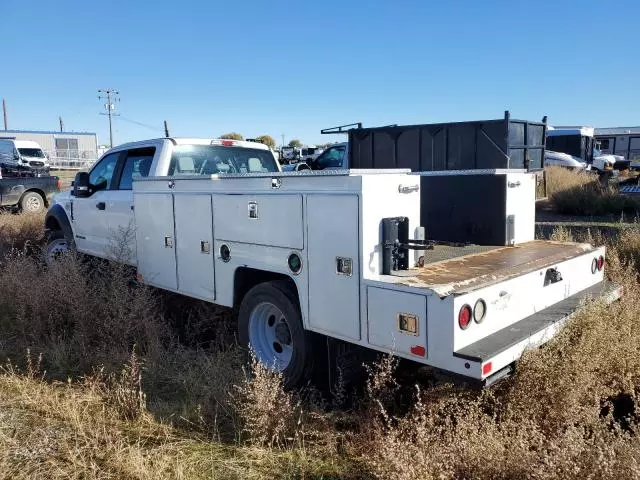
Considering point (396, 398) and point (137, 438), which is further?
point (396, 398)

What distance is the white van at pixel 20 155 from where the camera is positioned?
1359 inches

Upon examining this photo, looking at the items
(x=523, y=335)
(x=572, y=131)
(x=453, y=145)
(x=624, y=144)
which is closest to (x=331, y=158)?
(x=453, y=145)

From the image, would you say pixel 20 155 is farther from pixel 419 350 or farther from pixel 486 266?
pixel 419 350

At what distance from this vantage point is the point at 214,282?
491 cm

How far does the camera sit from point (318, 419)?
3734mm

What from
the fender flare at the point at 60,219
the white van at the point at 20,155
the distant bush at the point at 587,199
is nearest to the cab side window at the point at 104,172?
the fender flare at the point at 60,219

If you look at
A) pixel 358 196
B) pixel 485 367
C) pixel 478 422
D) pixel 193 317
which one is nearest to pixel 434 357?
pixel 485 367

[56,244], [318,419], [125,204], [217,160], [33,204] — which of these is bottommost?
[318,419]

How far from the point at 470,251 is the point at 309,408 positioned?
6.39ft

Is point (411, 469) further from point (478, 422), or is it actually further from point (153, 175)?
point (153, 175)

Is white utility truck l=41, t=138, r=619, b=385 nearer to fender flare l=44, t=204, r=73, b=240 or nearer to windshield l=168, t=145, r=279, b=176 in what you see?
windshield l=168, t=145, r=279, b=176

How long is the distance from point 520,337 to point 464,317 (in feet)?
1.68

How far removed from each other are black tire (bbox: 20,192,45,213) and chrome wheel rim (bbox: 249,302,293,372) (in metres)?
14.0

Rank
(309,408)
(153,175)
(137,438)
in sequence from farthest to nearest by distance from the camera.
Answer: (153,175) → (309,408) → (137,438)
